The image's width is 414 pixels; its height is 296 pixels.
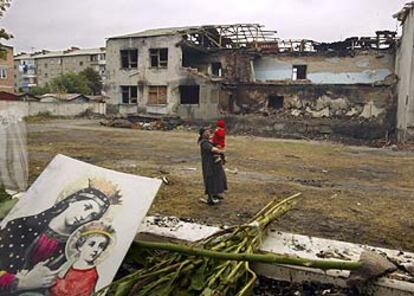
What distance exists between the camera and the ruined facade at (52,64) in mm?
72375

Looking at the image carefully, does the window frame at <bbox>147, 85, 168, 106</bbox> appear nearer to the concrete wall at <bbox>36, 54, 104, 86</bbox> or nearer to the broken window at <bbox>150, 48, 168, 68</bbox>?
the broken window at <bbox>150, 48, 168, 68</bbox>

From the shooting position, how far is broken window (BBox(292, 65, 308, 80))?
2844 cm

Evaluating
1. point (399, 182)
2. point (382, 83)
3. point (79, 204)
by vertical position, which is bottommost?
point (399, 182)

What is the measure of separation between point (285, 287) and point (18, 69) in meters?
90.1

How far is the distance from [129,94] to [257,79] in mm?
9761

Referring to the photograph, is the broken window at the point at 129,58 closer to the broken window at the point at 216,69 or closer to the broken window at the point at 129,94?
the broken window at the point at 129,94

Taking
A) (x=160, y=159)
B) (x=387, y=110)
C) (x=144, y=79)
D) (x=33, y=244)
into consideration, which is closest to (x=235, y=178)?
(x=160, y=159)

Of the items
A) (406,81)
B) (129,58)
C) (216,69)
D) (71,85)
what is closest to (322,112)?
(406,81)

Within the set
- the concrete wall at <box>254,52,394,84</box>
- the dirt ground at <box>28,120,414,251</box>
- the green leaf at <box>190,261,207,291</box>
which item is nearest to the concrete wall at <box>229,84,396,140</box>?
the concrete wall at <box>254,52,394,84</box>

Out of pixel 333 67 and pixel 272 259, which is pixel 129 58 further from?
pixel 272 259

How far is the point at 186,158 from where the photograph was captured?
40.4 ft

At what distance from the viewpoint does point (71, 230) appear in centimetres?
226

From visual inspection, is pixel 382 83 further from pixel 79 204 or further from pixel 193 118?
pixel 79 204

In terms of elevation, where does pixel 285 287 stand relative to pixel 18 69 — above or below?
below
